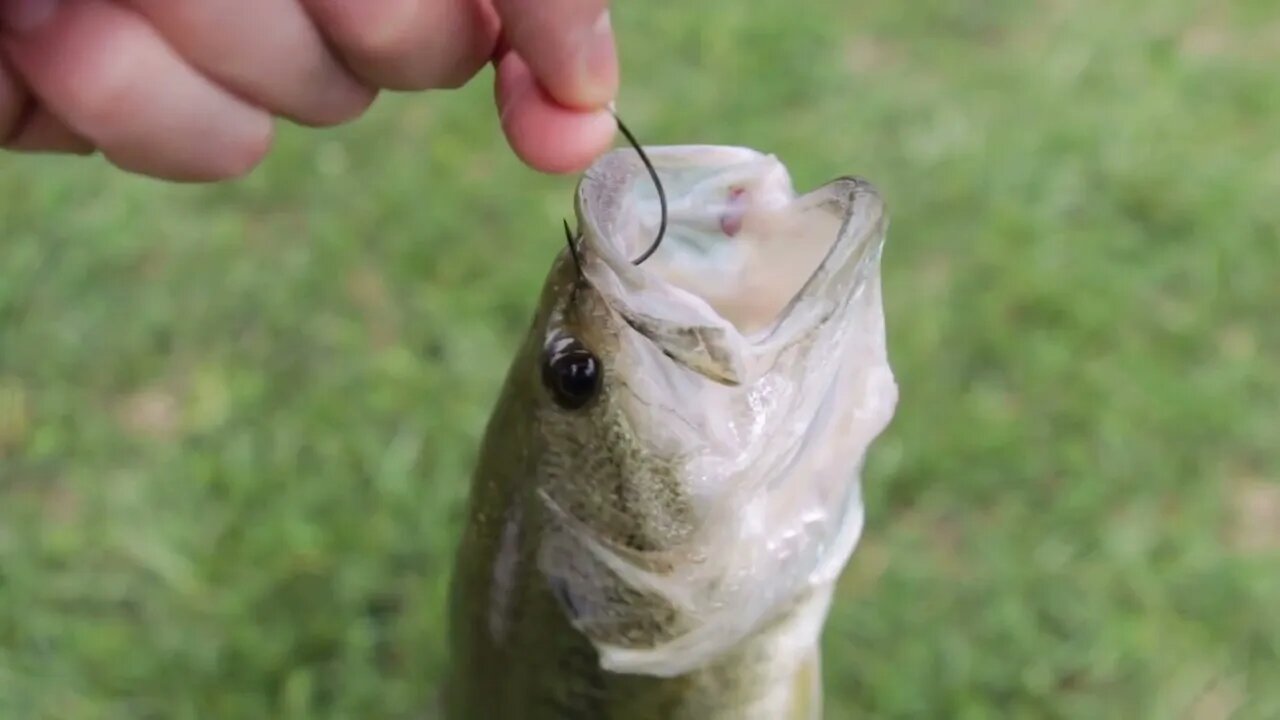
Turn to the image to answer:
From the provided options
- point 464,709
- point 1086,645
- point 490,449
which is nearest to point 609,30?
point 490,449

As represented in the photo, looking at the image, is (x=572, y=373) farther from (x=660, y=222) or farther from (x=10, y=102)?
(x=10, y=102)

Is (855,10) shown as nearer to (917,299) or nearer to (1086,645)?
(917,299)

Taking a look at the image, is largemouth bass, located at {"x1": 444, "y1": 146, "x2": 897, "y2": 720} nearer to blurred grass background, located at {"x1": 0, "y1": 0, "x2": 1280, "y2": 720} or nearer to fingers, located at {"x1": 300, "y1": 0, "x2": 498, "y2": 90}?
fingers, located at {"x1": 300, "y1": 0, "x2": 498, "y2": 90}

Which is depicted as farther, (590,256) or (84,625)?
(84,625)

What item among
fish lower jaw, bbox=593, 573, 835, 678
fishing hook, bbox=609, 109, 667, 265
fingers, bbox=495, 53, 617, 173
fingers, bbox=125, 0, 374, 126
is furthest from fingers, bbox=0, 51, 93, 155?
fish lower jaw, bbox=593, 573, 835, 678

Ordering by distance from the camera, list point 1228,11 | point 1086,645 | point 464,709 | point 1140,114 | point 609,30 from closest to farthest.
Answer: point 609,30 → point 464,709 → point 1086,645 → point 1140,114 → point 1228,11

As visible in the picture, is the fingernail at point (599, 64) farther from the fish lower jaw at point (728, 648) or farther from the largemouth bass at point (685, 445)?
the fish lower jaw at point (728, 648)
